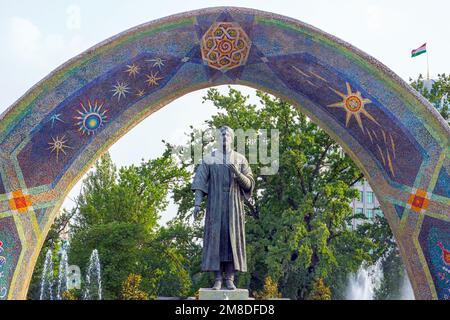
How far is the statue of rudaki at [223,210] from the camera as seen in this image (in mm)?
7992

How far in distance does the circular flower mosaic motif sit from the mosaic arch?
0.02 meters

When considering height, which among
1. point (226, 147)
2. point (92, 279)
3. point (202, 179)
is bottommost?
point (202, 179)

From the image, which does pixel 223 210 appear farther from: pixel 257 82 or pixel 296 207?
pixel 296 207

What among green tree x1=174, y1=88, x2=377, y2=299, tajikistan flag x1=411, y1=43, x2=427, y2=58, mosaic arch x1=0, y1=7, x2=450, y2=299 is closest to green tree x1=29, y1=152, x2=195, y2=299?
green tree x1=174, y1=88, x2=377, y2=299

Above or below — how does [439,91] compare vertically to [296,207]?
above

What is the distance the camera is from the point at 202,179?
8.11 metres

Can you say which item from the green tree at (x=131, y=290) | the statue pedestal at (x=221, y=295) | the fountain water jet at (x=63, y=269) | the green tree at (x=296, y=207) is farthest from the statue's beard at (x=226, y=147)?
the fountain water jet at (x=63, y=269)

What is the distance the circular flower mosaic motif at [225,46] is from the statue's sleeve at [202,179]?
5235mm

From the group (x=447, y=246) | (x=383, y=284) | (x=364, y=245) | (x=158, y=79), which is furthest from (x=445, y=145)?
(x=383, y=284)

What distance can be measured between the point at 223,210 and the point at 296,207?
11341 millimetres

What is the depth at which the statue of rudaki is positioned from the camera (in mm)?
7992

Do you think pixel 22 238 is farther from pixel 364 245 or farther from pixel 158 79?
pixel 364 245

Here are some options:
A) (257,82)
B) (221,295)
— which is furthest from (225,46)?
(221,295)
